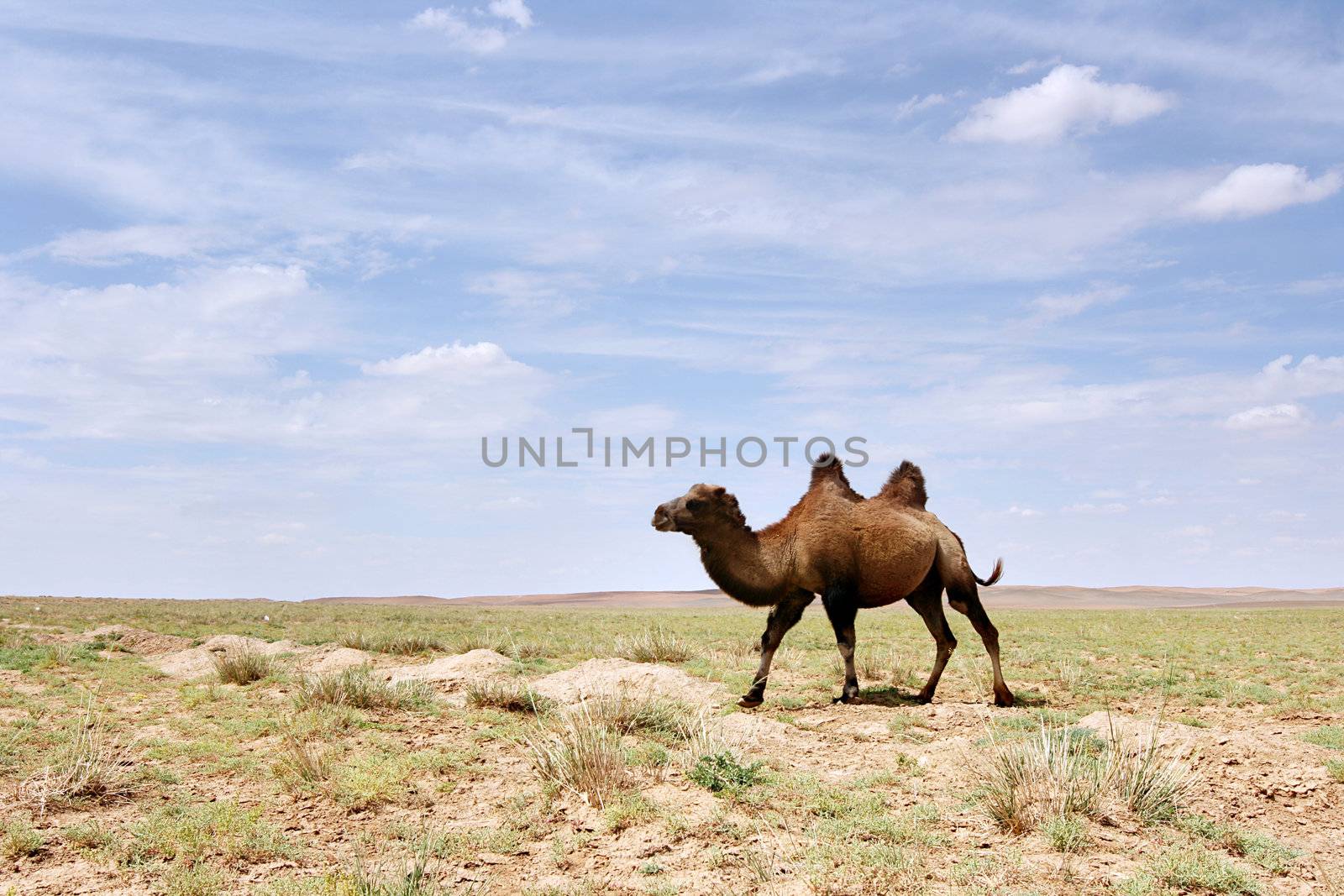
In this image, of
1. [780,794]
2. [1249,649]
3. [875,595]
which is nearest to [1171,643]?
[1249,649]

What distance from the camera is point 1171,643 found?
24.9 meters

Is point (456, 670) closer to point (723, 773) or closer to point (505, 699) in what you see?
point (505, 699)

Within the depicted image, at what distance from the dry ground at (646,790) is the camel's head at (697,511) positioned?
2178 millimetres

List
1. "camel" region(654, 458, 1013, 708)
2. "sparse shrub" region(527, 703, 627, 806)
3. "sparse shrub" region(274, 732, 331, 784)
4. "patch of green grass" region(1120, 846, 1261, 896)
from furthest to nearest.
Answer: "camel" region(654, 458, 1013, 708) < "sparse shrub" region(274, 732, 331, 784) < "sparse shrub" region(527, 703, 627, 806) < "patch of green grass" region(1120, 846, 1261, 896)

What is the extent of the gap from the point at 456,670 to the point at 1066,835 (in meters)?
10.5

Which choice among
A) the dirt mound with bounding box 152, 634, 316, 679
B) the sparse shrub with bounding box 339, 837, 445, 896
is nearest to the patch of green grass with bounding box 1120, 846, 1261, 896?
the sparse shrub with bounding box 339, 837, 445, 896

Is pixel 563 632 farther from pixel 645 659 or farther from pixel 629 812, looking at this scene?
pixel 629 812

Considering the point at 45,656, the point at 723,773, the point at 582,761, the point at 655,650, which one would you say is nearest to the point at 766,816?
the point at 723,773

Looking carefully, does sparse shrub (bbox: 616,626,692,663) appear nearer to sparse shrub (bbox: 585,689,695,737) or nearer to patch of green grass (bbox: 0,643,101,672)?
sparse shrub (bbox: 585,689,695,737)

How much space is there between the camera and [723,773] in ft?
26.8

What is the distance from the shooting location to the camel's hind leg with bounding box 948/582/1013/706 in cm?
1252

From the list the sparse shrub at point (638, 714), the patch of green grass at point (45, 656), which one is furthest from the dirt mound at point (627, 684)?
the patch of green grass at point (45, 656)

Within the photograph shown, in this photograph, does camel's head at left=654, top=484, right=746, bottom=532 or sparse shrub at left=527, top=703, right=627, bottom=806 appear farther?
camel's head at left=654, top=484, right=746, bottom=532

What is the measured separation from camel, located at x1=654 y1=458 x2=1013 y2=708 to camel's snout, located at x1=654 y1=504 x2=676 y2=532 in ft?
0.04
